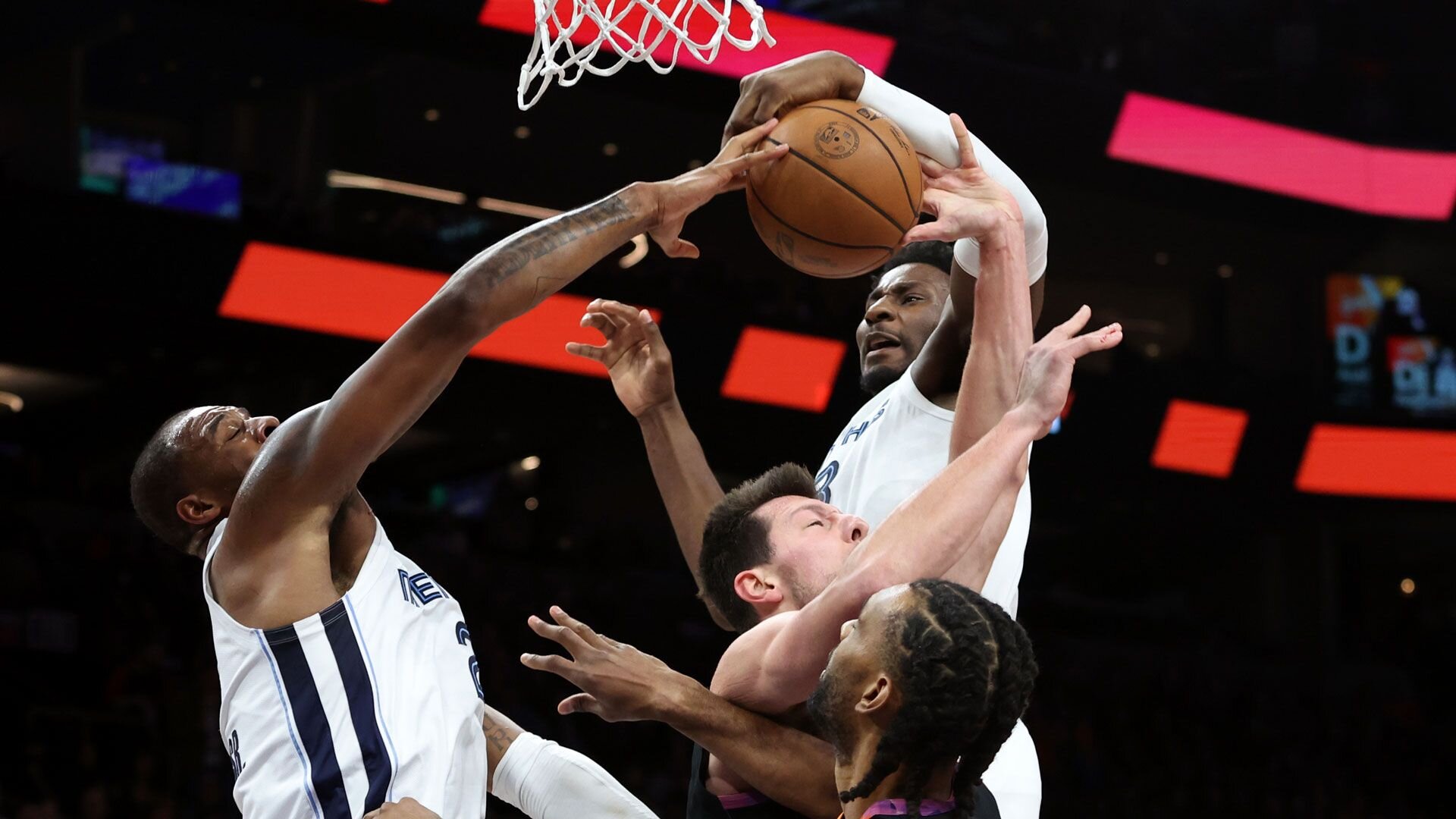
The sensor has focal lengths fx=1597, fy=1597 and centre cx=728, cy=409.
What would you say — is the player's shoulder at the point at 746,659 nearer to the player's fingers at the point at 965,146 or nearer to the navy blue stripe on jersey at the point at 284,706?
the navy blue stripe on jersey at the point at 284,706

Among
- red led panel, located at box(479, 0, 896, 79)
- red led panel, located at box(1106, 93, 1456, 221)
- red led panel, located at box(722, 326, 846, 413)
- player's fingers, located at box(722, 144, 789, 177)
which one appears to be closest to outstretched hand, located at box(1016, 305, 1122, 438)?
player's fingers, located at box(722, 144, 789, 177)

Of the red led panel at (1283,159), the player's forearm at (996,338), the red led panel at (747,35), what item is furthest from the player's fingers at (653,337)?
the red led panel at (1283,159)

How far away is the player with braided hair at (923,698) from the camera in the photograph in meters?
2.41

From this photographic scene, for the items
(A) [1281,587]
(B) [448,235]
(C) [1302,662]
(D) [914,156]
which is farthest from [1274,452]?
(D) [914,156]

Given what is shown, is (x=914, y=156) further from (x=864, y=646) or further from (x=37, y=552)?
(x=37, y=552)

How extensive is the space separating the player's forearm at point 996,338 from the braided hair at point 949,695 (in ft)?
2.78

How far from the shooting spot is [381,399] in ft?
9.17

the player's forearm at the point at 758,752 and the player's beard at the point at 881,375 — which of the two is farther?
the player's beard at the point at 881,375

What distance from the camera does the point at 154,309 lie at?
34.4 ft

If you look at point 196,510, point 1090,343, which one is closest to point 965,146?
point 1090,343

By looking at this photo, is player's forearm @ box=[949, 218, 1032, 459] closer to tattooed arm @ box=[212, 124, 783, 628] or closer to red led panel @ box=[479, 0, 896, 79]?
tattooed arm @ box=[212, 124, 783, 628]

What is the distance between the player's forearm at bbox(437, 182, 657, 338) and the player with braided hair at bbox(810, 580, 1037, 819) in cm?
82

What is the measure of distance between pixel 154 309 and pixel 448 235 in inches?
121

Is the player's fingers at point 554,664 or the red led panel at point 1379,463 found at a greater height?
the player's fingers at point 554,664
